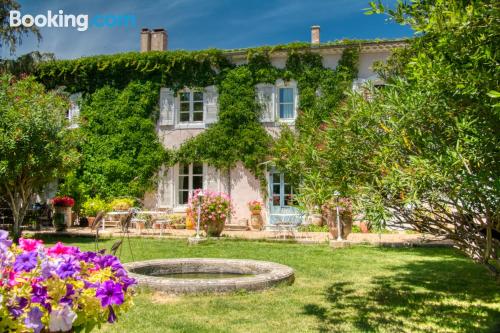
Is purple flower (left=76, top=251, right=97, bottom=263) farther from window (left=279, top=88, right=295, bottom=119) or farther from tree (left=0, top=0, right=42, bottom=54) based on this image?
tree (left=0, top=0, right=42, bottom=54)

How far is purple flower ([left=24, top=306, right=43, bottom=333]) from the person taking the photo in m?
2.20

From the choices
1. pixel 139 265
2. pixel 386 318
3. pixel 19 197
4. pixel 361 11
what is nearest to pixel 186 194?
pixel 19 197

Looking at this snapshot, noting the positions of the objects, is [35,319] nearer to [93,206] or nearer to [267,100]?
[267,100]

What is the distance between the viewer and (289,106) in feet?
58.1

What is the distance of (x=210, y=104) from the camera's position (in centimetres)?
1820

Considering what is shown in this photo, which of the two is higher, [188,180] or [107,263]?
[188,180]

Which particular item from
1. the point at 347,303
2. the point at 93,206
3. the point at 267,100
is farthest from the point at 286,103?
the point at 347,303

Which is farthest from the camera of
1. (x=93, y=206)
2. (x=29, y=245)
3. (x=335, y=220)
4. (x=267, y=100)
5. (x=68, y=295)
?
(x=267, y=100)

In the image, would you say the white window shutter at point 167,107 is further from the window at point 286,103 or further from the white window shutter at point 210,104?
the window at point 286,103

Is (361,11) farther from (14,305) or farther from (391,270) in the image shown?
(391,270)

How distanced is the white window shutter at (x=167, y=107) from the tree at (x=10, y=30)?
256 inches

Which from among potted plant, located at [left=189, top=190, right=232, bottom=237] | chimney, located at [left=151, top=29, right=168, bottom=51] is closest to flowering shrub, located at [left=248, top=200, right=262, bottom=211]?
potted plant, located at [left=189, top=190, right=232, bottom=237]

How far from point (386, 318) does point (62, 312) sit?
386 centimetres

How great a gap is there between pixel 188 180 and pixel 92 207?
381 centimetres
